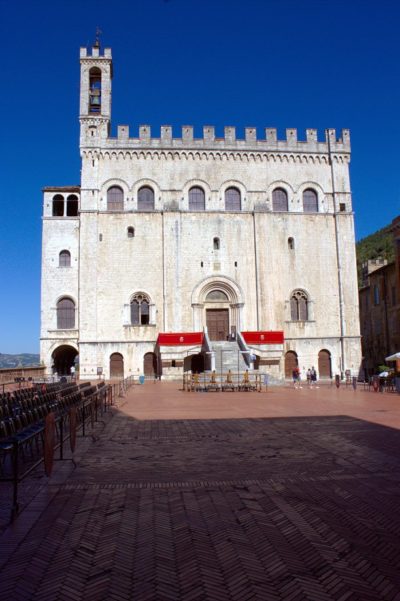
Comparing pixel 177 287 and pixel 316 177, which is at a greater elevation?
pixel 316 177

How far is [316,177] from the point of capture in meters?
39.2

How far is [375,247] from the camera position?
260ft

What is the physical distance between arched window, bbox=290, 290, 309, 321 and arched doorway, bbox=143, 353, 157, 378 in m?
10.8

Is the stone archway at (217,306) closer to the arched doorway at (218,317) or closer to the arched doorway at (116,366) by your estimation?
the arched doorway at (218,317)

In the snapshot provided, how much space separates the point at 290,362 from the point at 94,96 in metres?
25.6

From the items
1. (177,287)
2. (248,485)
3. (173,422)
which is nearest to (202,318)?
(177,287)

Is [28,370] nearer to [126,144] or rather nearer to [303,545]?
[126,144]

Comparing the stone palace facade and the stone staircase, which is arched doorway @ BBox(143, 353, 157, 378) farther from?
the stone staircase

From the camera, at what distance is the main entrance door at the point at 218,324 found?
3750 centimetres

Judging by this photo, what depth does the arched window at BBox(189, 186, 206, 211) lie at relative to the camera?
3816 cm

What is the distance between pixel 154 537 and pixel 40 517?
1.63 meters

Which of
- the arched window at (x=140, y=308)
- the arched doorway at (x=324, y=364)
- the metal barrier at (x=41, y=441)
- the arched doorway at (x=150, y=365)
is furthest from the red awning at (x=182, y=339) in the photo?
the metal barrier at (x=41, y=441)

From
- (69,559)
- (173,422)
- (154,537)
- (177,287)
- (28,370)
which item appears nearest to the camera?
(69,559)

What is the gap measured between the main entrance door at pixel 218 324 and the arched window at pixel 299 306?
498 centimetres
